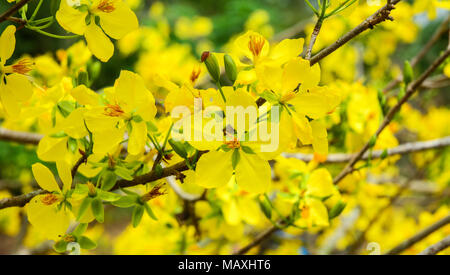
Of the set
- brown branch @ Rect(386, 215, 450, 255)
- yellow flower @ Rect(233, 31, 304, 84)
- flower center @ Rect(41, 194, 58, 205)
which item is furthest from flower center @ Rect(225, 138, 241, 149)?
brown branch @ Rect(386, 215, 450, 255)

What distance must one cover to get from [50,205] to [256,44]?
46cm

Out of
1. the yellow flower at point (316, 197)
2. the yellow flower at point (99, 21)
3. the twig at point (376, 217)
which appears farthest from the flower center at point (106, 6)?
the twig at point (376, 217)

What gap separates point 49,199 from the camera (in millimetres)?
700

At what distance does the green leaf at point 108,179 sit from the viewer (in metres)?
0.71

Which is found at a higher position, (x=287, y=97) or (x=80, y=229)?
(x=287, y=97)

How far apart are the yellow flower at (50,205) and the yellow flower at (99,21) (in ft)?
0.70

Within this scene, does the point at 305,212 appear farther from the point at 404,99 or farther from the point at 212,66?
the point at 212,66

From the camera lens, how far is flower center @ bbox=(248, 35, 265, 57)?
0.73 metres

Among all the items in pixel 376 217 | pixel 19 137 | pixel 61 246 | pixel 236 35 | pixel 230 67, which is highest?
pixel 236 35

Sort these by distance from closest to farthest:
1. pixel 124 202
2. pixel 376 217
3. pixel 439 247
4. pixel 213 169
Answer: pixel 213 169, pixel 124 202, pixel 439 247, pixel 376 217

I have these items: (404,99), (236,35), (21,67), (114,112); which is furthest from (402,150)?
(236,35)

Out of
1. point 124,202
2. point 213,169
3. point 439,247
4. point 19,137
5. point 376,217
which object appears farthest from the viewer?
point 376,217
